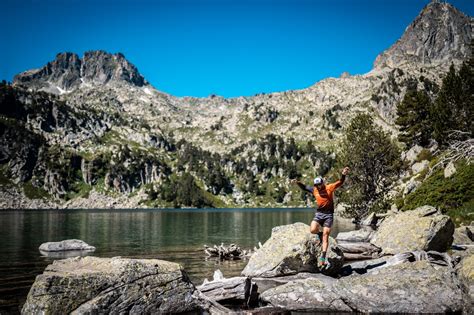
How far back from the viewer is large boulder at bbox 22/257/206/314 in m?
16.8

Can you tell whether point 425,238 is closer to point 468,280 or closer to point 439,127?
point 468,280

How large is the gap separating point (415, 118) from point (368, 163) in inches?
1976

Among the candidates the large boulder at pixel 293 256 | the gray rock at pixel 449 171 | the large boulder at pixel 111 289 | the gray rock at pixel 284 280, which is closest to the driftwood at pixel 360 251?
the large boulder at pixel 293 256

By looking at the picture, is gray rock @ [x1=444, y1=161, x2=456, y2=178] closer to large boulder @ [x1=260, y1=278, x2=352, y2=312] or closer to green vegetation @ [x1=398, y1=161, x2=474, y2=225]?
green vegetation @ [x1=398, y1=161, x2=474, y2=225]

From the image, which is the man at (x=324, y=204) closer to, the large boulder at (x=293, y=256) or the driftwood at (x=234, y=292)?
the large boulder at (x=293, y=256)

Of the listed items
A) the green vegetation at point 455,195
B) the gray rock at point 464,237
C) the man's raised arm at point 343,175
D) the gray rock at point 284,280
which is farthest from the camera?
the green vegetation at point 455,195

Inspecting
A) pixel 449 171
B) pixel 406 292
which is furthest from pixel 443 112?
pixel 406 292

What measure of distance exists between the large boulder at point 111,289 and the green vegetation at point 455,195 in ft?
113

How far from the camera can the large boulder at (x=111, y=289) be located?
1678 cm

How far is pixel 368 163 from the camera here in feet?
230

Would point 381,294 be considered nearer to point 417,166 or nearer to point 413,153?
point 417,166

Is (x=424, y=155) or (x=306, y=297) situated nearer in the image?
(x=306, y=297)

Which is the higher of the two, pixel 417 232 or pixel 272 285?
pixel 417 232

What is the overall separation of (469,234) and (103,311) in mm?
31929
